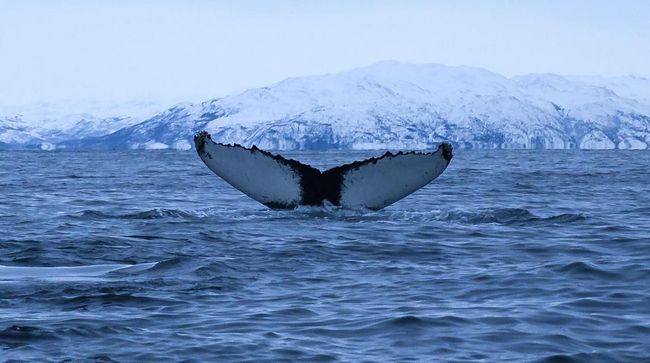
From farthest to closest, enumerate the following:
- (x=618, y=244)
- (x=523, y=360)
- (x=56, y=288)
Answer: (x=618, y=244) < (x=56, y=288) < (x=523, y=360)

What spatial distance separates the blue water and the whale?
0.41 metres

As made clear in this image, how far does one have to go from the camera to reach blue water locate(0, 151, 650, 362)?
6.45m

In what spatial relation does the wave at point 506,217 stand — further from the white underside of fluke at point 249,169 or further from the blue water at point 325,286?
the white underside of fluke at point 249,169

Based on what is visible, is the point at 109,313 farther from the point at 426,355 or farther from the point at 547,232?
the point at 547,232

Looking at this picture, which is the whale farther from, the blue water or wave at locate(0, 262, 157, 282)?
wave at locate(0, 262, 157, 282)

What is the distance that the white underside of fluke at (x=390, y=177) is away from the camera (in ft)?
39.1

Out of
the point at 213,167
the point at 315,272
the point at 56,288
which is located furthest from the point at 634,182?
the point at 56,288

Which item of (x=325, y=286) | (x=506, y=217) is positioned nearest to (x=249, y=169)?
(x=325, y=286)

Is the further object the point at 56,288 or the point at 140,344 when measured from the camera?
the point at 56,288

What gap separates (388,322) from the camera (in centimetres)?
710

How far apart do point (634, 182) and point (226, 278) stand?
2020cm

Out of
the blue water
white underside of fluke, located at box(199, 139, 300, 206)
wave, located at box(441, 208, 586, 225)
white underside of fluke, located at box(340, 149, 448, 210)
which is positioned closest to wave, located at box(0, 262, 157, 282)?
the blue water

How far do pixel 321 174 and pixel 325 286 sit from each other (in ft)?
13.9

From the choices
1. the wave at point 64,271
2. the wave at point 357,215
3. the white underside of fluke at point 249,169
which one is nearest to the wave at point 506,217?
the wave at point 357,215
